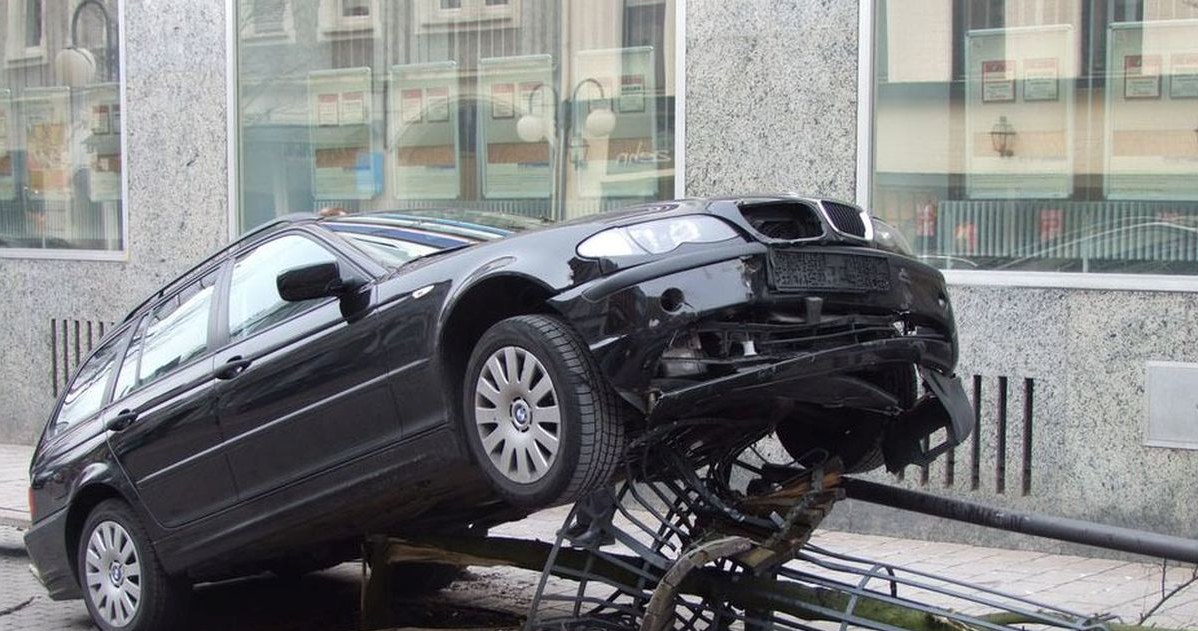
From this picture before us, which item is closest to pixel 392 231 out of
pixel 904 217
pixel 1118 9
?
pixel 904 217

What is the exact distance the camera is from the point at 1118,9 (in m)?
8.95

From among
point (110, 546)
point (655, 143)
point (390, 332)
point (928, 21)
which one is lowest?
point (110, 546)

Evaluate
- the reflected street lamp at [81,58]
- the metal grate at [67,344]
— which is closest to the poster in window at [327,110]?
the reflected street lamp at [81,58]

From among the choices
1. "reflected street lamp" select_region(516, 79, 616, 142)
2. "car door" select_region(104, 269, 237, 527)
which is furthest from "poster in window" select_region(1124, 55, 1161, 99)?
"car door" select_region(104, 269, 237, 527)

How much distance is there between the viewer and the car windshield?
633cm

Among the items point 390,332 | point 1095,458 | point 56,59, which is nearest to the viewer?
point 390,332

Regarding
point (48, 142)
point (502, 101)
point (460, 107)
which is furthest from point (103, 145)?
point (502, 101)

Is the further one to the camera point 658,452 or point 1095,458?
point 1095,458

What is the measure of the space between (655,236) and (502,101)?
20.7 ft

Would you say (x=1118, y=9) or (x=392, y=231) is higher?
(x=1118, y=9)

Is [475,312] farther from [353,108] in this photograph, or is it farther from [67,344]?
[67,344]

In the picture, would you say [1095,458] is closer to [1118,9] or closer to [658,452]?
[1118,9]

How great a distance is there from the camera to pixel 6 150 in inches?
574

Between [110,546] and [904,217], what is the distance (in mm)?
5070
